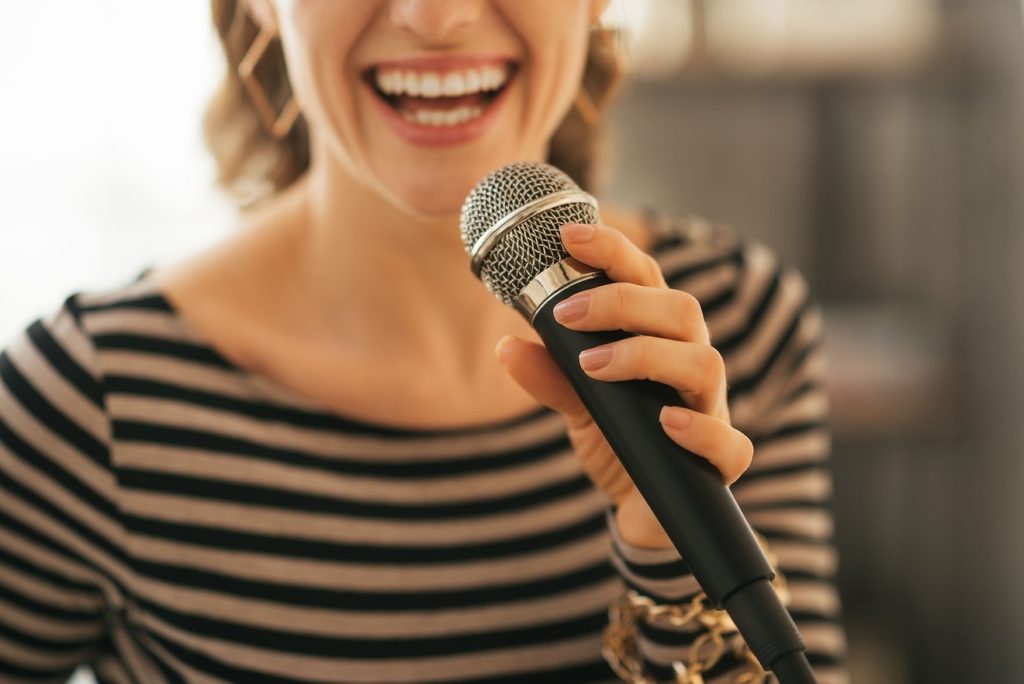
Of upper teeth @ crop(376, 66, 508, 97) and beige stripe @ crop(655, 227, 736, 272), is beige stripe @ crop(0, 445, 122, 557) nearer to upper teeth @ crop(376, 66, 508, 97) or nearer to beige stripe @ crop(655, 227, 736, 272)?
upper teeth @ crop(376, 66, 508, 97)

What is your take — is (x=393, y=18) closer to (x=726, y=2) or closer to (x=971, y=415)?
(x=726, y=2)

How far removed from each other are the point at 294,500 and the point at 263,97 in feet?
1.27

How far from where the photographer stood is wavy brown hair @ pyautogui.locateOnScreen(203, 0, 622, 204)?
3.19 ft

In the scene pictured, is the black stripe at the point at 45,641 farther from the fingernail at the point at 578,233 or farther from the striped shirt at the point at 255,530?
the fingernail at the point at 578,233

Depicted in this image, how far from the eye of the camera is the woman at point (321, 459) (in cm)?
83

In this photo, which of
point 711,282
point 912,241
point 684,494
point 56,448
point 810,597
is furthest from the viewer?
point 912,241

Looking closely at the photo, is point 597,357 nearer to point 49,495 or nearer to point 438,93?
point 438,93

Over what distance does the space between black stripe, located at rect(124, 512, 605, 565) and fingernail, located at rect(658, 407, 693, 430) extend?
0.44 metres

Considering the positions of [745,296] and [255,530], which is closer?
[255,530]

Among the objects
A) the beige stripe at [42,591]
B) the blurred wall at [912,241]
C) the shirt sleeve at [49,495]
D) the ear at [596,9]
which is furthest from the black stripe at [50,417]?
the blurred wall at [912,241]

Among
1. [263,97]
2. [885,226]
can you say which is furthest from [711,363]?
[885,226]

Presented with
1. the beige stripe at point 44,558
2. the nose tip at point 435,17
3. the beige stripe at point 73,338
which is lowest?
the beige stripe at point 44,558

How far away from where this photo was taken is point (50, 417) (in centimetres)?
84

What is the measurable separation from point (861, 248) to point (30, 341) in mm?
1824
